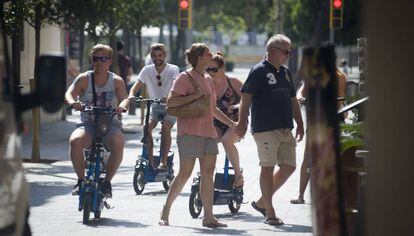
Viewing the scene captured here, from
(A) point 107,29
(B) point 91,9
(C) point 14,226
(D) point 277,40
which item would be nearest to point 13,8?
(B) point 91,9

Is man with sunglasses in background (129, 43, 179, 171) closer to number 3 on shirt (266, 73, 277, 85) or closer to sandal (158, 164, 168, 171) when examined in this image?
sandal (158, 164, 168, 171)

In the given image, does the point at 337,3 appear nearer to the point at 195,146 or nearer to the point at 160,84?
the point at 160,84

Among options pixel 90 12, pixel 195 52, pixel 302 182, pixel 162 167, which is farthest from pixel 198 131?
pixel 90 12

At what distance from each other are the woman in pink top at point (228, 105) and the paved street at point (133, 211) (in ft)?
1.80

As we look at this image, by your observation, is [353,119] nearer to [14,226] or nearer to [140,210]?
[140,210]

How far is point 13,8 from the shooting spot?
55.3 ft

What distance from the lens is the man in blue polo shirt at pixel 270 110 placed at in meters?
11.3

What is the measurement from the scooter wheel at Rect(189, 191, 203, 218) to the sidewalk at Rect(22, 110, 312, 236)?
0.23 ft

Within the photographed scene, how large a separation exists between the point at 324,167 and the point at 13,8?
12.8 m

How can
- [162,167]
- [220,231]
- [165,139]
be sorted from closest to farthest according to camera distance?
1. [220,231]
2. [162,167]
3. [165,139]

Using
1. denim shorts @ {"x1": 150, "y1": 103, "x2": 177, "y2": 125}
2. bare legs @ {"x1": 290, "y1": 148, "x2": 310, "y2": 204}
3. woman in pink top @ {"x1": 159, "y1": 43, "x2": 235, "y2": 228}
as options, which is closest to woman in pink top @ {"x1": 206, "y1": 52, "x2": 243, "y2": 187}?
bare legs @ {"x1": 290, "y1": 148, "x2": 310, "y2": 204}

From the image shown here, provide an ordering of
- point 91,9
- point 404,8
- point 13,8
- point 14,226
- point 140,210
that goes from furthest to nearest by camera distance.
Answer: point 91,9 → point 13,8 → point 140,210 → point 14,226 → point 404,8

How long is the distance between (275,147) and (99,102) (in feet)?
5.82

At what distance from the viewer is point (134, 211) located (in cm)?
1246
